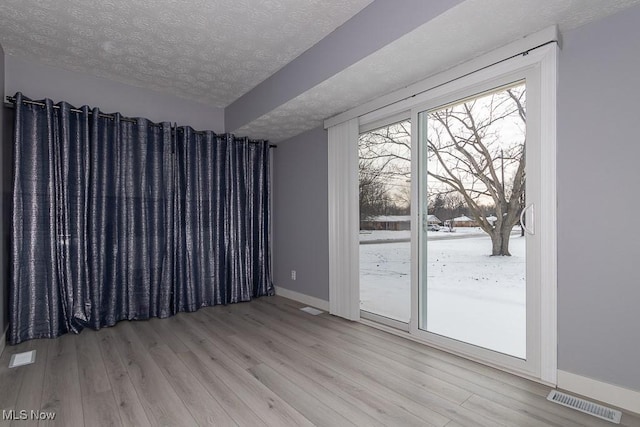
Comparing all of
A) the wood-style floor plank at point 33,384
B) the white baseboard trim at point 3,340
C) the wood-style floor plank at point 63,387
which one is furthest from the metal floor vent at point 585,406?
the white baseboard trim at point 3,340

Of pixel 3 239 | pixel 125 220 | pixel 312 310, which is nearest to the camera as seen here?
pixel 3 239

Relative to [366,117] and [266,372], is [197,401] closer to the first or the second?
[266,372]

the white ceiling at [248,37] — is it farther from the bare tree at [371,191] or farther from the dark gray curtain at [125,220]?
the bare tree at [371,191]

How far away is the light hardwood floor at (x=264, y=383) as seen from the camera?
167 centimetres

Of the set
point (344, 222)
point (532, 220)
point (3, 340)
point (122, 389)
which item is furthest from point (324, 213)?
point (3, 340)

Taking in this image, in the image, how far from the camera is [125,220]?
10.7 ft

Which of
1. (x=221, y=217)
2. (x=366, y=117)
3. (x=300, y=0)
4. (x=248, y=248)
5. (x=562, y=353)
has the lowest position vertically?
(x=562, y=353)

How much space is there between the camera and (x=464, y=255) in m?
2.54

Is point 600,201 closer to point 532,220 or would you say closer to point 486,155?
point 532,220

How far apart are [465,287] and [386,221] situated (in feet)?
3.20

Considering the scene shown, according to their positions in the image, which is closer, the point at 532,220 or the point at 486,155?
the point at 532,220

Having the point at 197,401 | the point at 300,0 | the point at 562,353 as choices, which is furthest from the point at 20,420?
the point at 562,353

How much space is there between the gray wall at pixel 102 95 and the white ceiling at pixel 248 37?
132mm

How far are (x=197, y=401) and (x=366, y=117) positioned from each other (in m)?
2.80
